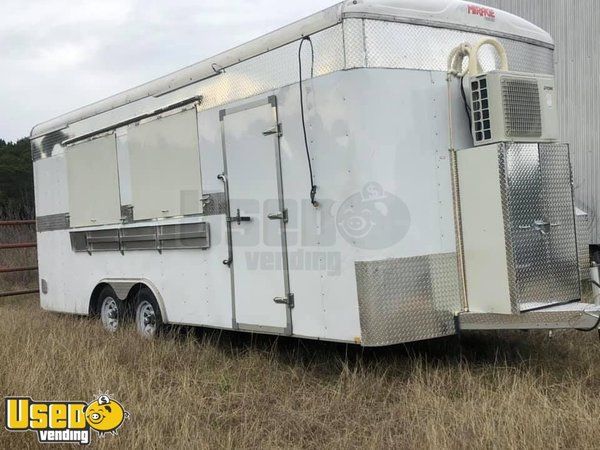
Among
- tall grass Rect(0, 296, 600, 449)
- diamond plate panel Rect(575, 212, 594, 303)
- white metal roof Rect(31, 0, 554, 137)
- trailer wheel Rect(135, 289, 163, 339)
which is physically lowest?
tall grass Rect(0, 296, 600, 449)

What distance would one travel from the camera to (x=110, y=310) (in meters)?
7.75

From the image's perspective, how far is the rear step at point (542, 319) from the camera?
15.1 ft

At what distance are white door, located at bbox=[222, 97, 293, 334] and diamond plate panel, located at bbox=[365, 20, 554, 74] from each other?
1.00 metres

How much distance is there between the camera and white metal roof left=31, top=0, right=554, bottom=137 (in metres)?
4.89

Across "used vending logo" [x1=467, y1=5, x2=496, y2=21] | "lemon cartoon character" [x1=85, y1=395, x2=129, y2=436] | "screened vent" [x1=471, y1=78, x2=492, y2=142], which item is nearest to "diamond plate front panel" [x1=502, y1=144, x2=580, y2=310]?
"screened vent" [x1=471, y1=78, x2=492, y2=142]

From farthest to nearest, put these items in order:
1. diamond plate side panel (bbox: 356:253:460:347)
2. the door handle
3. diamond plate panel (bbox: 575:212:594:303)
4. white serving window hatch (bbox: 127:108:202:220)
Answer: white serving window hatch (bbox: 127:108:202:220) < the door handle < diamond plate panel (bbox: 575:212:594:303) < diamond plate side panel (bbox: 356:253:460:347)

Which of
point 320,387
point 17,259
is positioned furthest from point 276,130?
point 17,259

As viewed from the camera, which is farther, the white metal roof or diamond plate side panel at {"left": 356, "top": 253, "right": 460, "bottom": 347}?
the white metal roof

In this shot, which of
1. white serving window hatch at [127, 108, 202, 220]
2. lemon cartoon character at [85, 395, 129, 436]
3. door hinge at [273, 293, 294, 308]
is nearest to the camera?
lemon cartoon character at [85, 395, 129, 436]

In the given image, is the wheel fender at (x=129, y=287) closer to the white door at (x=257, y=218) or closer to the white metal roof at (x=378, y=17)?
the white door at (x=257, y=218)

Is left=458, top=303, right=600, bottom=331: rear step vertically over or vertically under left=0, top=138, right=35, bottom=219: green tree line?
under

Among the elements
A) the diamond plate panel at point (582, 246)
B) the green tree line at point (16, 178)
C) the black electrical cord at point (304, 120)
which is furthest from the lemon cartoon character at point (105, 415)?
the green tree line at point (16, 178)

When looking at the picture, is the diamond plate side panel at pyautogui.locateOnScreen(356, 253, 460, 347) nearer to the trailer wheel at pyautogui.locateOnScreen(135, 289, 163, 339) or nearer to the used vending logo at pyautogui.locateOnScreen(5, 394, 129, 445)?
the used vending logo at pyautogui.locateOnScreen(5, 394, 129, 445)

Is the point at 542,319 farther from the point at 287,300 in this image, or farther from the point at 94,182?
the point at 94,182
